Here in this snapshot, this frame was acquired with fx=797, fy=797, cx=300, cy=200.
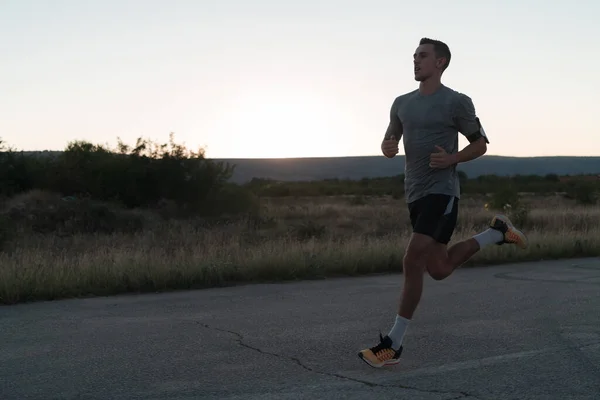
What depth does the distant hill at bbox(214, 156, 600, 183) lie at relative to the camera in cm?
15462

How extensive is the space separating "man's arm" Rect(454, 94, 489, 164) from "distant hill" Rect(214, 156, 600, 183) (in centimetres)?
14138

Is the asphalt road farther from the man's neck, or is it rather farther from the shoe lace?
the man's neck

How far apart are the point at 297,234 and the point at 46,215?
10367mm

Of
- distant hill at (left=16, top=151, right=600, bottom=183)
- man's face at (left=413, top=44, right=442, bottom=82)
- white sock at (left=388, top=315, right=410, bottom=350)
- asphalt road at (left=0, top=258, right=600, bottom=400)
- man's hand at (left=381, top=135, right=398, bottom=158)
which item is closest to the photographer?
asphalt road at (left=0, top=258, right=600, bottom=400)

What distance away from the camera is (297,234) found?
26.5 m

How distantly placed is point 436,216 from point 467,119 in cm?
73

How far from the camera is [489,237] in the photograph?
634 centimetres

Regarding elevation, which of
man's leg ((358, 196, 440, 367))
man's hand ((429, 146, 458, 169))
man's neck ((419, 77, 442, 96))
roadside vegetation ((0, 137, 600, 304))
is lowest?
roadside vegetation ((0, 137, 600, 304))

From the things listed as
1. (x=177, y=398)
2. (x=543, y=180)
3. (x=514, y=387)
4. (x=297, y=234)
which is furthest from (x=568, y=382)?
(x=543, y=180)

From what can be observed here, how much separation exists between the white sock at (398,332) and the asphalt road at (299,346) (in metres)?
0.16

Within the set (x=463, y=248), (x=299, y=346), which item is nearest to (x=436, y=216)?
(x=463, y=248)

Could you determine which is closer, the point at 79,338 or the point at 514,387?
the point at 514,387

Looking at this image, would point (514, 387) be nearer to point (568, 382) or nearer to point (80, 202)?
point (568, 382)

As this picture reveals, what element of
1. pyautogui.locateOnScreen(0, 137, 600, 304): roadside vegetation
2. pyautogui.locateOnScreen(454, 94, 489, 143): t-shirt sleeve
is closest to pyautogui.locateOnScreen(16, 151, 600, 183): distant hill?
pyautogui.locateOnScreen(0, 137, 600, 304): roadside vegetation
